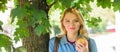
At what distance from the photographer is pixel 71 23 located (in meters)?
1.90

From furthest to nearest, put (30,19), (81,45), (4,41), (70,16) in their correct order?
(70,16)
(81,45)
(30,19)
(4,41)

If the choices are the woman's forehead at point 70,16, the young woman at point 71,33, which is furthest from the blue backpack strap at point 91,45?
the woman's forehead at point 70,16

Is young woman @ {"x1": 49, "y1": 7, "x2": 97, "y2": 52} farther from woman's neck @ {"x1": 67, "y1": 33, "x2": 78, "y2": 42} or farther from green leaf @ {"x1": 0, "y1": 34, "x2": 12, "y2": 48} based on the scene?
green leaf @ {"x1": 0, "y1": 34, "x2": 12, "y2": 48}

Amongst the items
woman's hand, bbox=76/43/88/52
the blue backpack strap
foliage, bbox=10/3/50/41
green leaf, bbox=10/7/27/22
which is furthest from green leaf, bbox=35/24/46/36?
the blue backpack strap

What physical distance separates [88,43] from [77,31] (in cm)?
12

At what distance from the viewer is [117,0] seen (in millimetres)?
1592

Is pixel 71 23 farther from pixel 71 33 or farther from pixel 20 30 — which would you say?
pixel 20 30

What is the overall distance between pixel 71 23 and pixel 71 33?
9 centimetres

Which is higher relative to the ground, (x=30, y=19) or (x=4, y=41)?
(x=30, y=19)

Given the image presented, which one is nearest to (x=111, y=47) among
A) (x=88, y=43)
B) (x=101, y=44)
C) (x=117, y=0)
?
(x=101, y=44)

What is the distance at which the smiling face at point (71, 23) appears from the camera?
1.91 meters

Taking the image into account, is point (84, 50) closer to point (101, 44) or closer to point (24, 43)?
point (24, 43)

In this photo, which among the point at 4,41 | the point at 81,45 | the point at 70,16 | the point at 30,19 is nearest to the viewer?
the point at 4,41

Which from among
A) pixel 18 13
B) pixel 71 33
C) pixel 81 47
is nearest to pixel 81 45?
pixel 81 47
